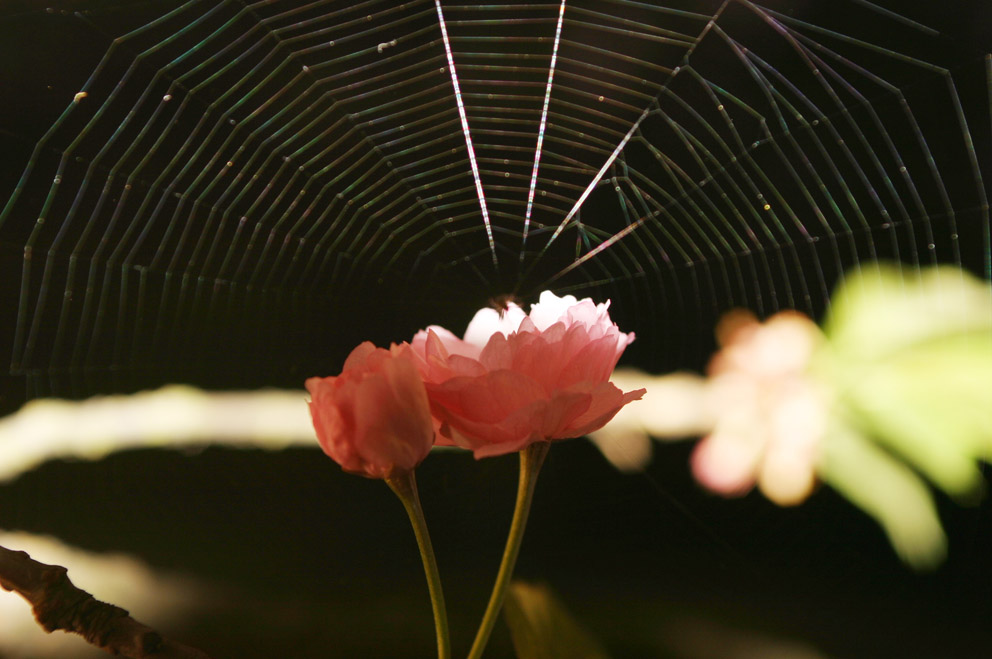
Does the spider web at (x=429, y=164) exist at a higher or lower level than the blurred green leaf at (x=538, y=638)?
higher

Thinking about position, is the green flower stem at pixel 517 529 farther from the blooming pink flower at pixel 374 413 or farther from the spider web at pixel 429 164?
the spider web at pixel 429 164

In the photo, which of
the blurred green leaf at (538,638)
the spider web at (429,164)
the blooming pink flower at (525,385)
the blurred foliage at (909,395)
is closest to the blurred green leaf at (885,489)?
the blurred foliage at (909,395)

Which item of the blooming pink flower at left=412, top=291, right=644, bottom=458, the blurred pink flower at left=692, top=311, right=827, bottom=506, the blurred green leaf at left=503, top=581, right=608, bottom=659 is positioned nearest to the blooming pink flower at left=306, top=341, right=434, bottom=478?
the blooming pink flower at left=412, top=291, right=644, bottom=458

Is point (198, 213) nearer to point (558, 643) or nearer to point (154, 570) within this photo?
point (154, 570)

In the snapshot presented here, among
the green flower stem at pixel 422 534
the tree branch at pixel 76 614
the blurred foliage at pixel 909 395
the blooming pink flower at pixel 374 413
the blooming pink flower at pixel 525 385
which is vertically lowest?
the tree branch at pixel 76 614

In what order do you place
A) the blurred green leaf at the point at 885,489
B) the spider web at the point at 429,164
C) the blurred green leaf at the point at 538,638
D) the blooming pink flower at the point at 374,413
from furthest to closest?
the blurred green leaf at the point at 885,489 → the spider web at the point at 429,164 → the blurred green leaf at the point at 538,638 → the blooming pink flower at the point at 374,413

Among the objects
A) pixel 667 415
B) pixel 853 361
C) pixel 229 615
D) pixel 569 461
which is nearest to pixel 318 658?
pixel 229 615

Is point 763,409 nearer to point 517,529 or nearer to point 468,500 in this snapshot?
point 468,500

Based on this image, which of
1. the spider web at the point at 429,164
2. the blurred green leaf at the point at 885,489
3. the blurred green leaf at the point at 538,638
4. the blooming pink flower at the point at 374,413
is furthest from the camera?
the blurred green leaf at the point at 885,489
